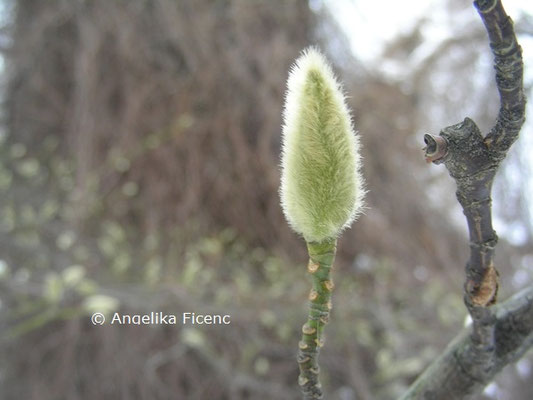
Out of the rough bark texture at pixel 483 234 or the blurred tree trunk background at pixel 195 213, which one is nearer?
the rough bark texture at pixel 483 234

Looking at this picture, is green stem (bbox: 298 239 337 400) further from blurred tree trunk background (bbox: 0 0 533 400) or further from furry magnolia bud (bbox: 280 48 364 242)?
blurred tree trunk background (bbox: 0 0 533 400)

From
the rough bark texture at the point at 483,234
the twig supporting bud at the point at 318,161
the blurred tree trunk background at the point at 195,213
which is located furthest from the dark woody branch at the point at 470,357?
the blurred tree trunk background at the point at 195,213

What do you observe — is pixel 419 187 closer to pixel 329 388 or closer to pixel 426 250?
pixel 426 250

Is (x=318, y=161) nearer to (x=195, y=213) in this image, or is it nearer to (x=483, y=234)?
(x=483, y=234)

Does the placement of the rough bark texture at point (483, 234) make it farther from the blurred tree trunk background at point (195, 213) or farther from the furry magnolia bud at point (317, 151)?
the blurred tree trunk background at point (195, 213)

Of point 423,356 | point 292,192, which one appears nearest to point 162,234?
point 423,356

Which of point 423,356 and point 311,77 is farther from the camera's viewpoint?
point 423,356
